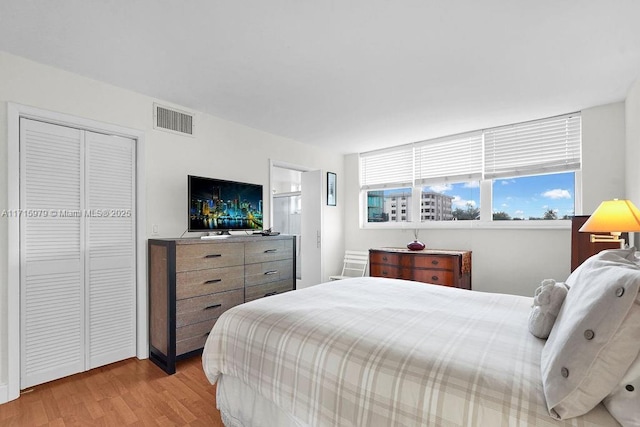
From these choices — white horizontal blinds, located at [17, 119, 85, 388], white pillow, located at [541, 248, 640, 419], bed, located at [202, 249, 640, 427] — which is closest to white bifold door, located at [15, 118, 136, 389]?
white horizontal blinds, located at [17, 119, 85, 388]

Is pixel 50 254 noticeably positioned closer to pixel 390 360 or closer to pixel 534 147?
pixel 390 360

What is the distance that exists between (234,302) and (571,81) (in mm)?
3592

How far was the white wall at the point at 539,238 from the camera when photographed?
3240mm

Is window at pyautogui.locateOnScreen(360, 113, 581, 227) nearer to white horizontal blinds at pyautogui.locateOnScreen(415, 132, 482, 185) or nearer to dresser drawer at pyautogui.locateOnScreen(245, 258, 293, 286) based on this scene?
white horizontal blinds at pyautogui.locateOnScreen(415, 132, 482, 185)

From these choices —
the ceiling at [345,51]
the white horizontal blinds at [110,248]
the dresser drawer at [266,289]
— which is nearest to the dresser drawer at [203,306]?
the dresser drawer at [266,289]

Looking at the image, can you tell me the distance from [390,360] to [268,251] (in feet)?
7.99

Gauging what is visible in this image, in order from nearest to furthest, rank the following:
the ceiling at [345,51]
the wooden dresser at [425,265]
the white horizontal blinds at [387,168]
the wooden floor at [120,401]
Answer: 1. the ceiling at [345,51]
2. the wooden floor at [120,401]
3. the wooden dresser at [425,265]
4. the white horizontal blinds at [387,168]

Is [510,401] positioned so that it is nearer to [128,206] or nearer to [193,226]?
[193,226]

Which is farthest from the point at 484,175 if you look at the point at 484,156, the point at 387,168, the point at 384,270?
the point at 384,270

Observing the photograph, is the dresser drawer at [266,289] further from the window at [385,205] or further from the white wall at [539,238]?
the window at [385,205]

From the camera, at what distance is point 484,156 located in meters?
4.10

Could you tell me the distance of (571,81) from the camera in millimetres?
2688

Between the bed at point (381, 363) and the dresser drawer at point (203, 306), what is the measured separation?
3.35ft

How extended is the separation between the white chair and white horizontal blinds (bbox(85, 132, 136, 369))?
9.54 feet
